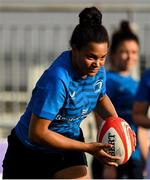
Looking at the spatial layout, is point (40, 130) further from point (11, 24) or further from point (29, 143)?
point (11, 24)

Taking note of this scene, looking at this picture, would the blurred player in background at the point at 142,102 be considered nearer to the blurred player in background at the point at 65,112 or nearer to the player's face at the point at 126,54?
the player's face at the point at 126,54

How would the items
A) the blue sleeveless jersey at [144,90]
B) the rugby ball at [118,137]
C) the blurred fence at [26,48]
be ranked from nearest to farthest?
the rugby ball at [118,137] < the blue sleeveless jersey at [144,90] < the blurred fence at [26,48]

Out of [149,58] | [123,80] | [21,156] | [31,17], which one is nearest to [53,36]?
[31,17]

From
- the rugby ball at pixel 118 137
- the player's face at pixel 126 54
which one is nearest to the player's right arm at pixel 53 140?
the rugby ball at pixel 118 137

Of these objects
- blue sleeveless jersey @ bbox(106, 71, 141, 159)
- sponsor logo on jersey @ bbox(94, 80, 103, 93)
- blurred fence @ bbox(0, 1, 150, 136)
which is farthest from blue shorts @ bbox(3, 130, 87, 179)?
blurred fence @ bbox(0, 1, 150, 136)

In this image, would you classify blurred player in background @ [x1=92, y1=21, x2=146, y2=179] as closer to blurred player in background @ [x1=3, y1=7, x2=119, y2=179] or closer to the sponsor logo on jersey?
blurred player in background @ [x1=3, y1=7, x2=119, y2=179]

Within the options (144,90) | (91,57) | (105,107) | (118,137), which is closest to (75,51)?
(91,57)

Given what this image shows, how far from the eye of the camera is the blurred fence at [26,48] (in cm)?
1043

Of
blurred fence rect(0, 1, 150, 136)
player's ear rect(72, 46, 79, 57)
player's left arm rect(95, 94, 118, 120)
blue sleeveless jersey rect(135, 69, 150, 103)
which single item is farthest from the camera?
blurred fence rect(0, 1, 150, 136)

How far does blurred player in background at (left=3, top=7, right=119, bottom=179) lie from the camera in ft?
17.5

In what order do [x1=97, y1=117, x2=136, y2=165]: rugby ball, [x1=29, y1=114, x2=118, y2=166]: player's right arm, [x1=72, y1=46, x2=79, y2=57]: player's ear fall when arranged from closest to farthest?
[x1=29, y1=114, x2=118, y2=166]: player's right arm
[x1=72, y1=46, x2=79, y2=57]: player's ear
[x1=97, y1=117, x2=136, y2=165]: rugby ball

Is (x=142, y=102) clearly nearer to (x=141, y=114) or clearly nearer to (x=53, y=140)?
(x=141, y=114)

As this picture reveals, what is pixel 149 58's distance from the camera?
10477 mm

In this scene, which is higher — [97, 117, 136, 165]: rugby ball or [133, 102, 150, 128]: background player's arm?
[97, 117, 136, 165]: rugby ball
